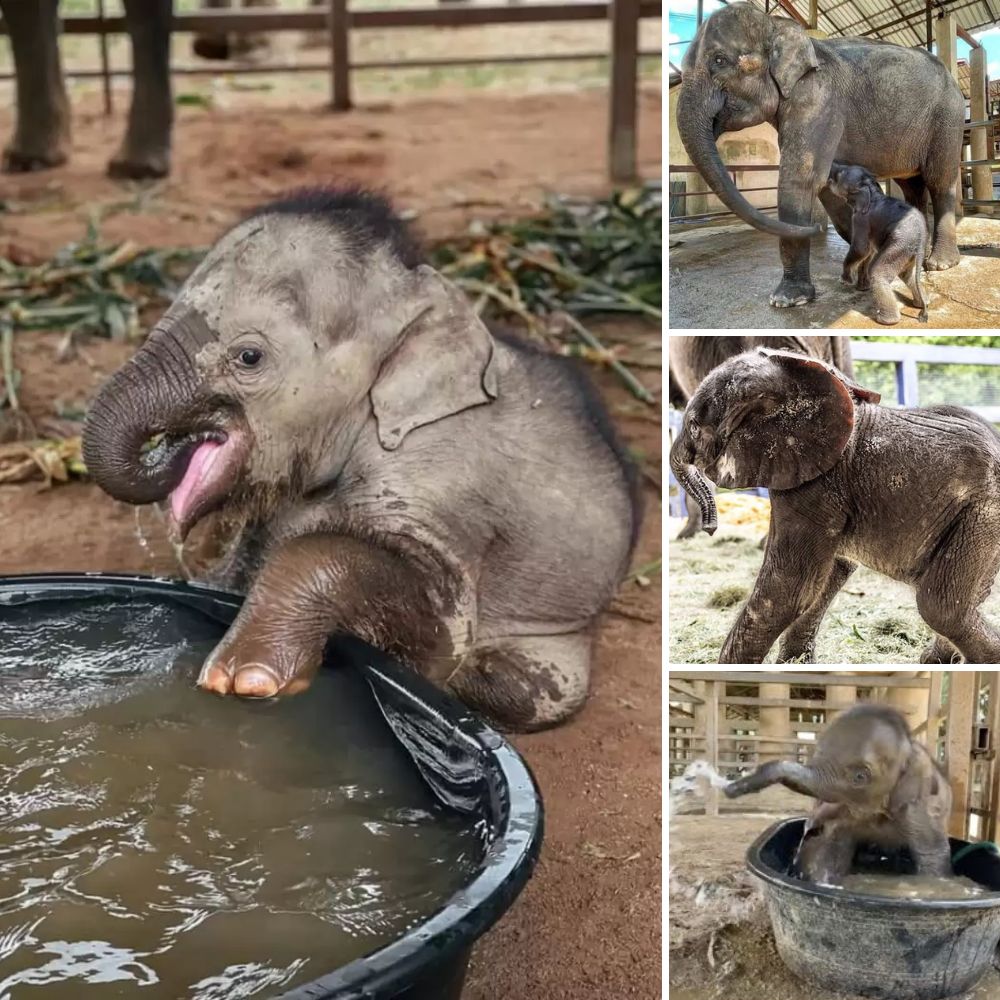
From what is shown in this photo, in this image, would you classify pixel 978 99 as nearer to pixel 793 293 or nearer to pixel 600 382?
pixel 793 293

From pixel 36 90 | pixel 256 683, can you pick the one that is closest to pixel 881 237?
pixel 256 683

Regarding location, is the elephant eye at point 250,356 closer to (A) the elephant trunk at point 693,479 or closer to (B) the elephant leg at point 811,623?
(A) the elephant trunk at point 693,479

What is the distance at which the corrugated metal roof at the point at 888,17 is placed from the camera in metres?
2.32

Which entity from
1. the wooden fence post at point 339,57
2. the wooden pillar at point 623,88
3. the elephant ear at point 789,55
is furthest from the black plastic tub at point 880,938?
the wooden fence post at point 339,57

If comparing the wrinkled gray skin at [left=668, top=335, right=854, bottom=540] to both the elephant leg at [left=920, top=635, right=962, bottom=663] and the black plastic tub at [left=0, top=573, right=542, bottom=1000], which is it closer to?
the elephant leg at [left=920, top=635, right=962, bottom=663]

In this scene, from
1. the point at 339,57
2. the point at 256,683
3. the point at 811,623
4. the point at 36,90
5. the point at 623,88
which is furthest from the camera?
the point at 339,57

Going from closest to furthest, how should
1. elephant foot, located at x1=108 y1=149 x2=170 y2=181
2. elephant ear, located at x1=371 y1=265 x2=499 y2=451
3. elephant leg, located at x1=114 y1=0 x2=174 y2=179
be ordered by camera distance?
1. elephant ear, located at x1=371 y1=265 x2=499 y2=451
2. elephant leg, located at x1=114 y1=0 x2=174 y2=179
3. elephant foot, located at x1=108 y1=149 x2=170 y2=181

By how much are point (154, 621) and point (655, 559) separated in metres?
1.52

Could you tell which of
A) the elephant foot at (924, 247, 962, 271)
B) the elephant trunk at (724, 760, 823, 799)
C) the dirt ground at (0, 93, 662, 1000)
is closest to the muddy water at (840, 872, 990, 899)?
the elephant trunk at (724, 760, 823, 799)

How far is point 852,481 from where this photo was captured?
7.70 ft

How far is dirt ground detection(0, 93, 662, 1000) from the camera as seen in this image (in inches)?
102

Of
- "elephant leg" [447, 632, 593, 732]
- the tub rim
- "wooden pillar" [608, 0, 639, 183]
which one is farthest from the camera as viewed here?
"wooden pillar" [608, 0, 639, 183]

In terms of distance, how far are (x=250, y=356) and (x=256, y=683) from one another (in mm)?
672

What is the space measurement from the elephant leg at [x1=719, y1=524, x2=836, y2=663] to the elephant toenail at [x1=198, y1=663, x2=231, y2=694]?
38.2 inches
